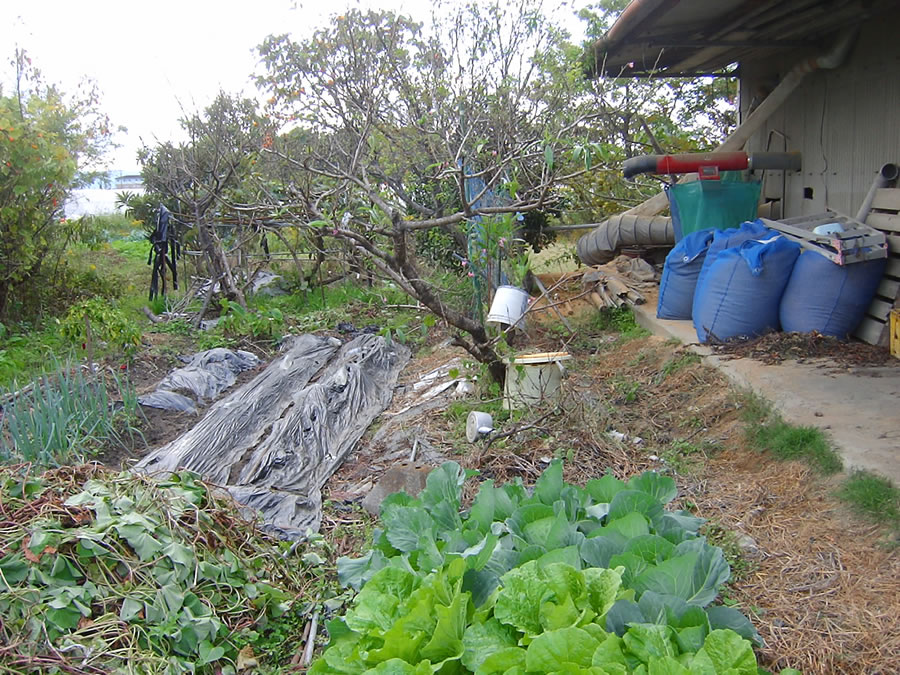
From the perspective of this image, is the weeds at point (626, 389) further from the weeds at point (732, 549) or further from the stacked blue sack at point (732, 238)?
the weeds at point (732, 549)

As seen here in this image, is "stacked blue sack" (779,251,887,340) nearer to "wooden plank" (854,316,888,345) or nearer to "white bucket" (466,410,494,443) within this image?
"wooden plank" (854,316,888,345)

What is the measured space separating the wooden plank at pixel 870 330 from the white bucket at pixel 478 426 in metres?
2.58

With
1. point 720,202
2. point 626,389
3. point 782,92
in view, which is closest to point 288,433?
point 626,389

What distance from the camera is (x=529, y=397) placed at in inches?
169

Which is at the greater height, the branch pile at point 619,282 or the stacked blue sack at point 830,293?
the stacked blue sack at point 830,293

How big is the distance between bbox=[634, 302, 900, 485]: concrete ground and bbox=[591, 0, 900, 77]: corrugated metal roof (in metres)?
2.45

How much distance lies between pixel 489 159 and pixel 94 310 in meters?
3.61

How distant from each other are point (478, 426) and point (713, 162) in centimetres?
366

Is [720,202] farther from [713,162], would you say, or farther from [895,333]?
[895,333]

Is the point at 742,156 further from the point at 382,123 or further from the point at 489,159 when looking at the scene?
the point at 382,123

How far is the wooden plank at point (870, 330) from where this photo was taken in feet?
15.1

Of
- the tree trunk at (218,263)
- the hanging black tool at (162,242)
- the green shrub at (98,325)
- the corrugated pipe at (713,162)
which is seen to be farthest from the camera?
the hanging black tool at (162,242)

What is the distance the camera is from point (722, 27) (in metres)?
5.89

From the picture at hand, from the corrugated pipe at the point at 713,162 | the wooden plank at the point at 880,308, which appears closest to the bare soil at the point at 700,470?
the wooden plank at the point at 880,308
